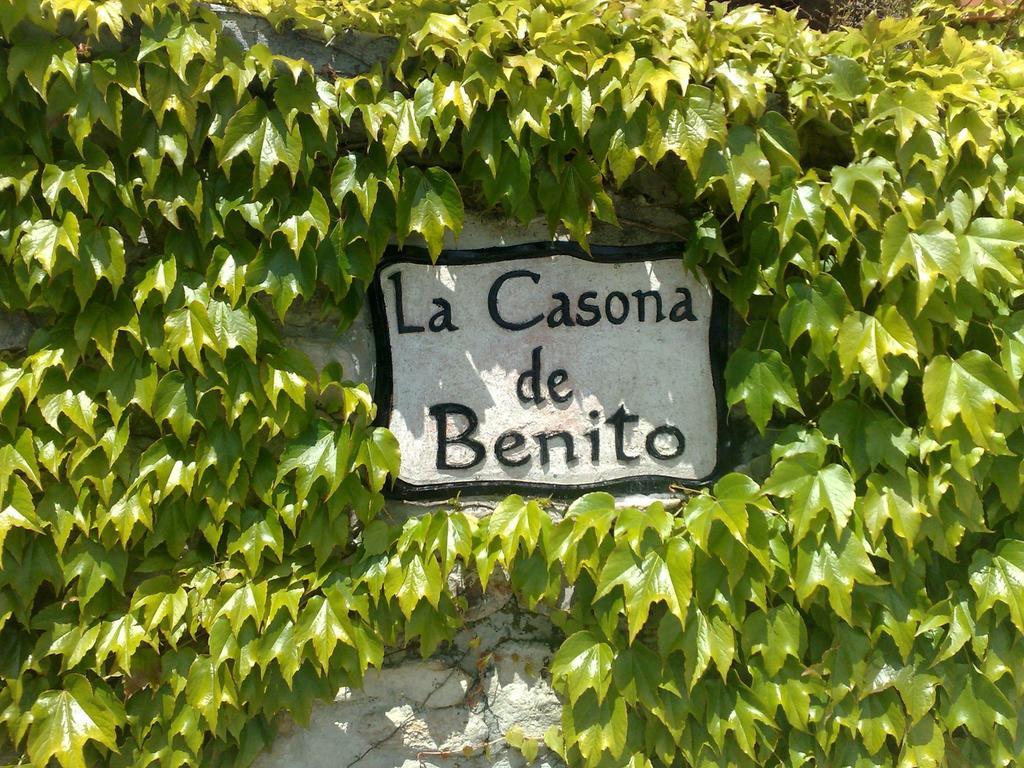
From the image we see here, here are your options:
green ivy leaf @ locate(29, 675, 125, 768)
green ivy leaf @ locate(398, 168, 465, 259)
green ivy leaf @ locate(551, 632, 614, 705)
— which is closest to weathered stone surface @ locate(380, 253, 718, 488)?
green ivy leaf @ locate(398, 168, 465, 259)

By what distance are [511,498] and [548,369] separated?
0.32 m

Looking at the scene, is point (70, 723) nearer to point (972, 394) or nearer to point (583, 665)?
point (583, 665)

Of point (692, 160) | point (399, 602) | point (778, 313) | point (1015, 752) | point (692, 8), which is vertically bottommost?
point (1015, 752)

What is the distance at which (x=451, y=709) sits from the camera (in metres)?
1.95

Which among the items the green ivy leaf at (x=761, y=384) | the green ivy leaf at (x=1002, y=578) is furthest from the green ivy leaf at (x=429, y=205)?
the green ivy leaf at (x=1002, y=578)

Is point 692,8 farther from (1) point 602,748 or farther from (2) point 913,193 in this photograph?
(1) point 602,748

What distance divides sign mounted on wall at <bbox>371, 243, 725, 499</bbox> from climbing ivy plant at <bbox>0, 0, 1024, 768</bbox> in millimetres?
85

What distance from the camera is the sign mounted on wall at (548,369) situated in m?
1.85

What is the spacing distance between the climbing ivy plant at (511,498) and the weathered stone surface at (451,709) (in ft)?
0.37

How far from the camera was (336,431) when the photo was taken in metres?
1.77

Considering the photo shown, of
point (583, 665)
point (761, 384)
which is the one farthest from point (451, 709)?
point (761, 384)

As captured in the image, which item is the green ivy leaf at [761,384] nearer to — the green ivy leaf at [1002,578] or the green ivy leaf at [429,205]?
the green ivy leaf at [1002,578]

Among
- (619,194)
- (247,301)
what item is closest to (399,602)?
(247,301)

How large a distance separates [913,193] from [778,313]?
393 mm
